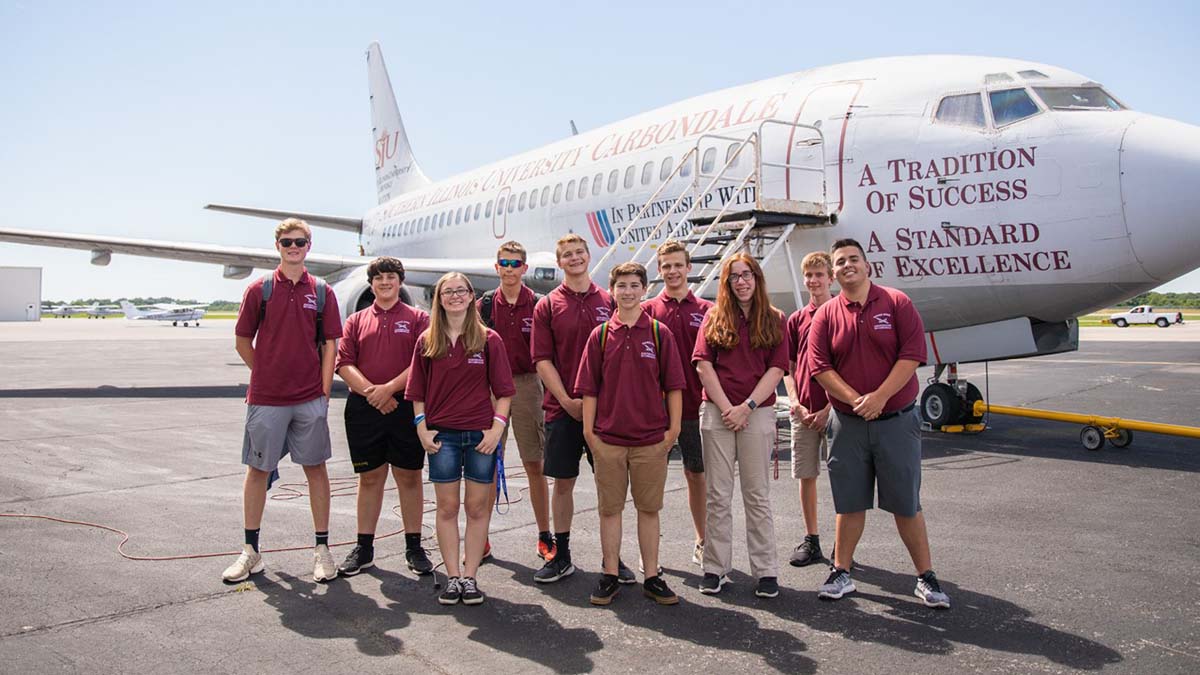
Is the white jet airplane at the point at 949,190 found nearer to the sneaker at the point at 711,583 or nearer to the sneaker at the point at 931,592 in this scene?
the sneaker at the point at 711,583

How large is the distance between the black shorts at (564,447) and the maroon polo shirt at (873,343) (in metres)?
1.41

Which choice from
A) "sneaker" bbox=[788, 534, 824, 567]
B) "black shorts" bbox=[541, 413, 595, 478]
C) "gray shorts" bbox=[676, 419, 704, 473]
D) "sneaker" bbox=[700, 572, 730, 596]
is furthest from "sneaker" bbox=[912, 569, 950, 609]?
"black shorts" bbox=[541, 413, 595, 478]

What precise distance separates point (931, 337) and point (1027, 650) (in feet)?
19.5

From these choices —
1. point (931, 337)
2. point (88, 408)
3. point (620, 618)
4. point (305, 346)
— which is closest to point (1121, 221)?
point (931, 337)

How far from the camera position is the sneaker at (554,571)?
4.82 meters

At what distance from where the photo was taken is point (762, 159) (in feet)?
32.8

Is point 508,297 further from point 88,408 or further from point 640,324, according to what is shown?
point 88,408

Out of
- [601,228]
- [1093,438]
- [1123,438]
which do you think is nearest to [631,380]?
[1093,438]

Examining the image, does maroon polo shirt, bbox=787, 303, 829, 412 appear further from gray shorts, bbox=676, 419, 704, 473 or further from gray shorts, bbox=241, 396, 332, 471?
Answer: gray shorts, bbox=241, 396, 332, 471

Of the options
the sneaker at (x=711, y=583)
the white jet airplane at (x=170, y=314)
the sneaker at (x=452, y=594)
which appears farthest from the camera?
the white jet airplane at (x=170, y=314)

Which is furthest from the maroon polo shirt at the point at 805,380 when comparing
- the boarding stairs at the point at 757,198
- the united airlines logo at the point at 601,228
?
the united airlines logo at the point at 601,228

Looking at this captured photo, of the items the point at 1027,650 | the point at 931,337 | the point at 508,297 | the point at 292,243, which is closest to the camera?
the point at 1027,650

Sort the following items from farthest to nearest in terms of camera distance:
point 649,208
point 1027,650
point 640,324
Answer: point 649,208 < point 640,324 < point 1027,650

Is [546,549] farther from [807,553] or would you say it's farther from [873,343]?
[873,343]
